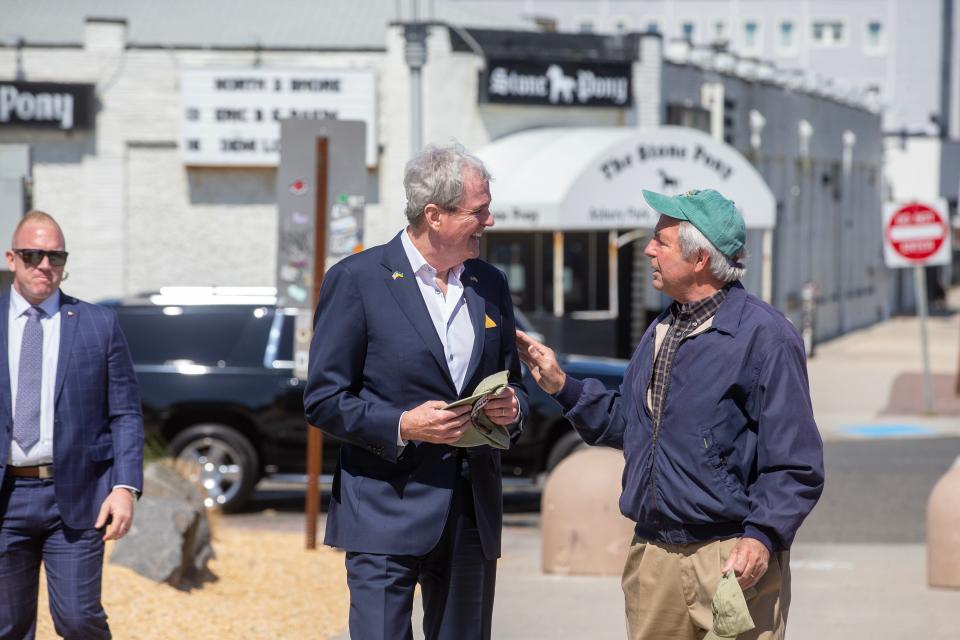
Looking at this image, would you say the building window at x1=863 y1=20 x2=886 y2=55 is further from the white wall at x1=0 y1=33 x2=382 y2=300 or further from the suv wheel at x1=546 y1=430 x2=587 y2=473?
the suv wheel at x1=546 y1=430 x2=587 y2=473

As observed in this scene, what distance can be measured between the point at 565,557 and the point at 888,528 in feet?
12.9

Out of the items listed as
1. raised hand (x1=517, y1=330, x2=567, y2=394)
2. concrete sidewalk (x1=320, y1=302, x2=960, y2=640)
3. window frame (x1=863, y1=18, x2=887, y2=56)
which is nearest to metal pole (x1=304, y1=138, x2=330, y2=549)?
concrete sidewalk (x1=320, y1=302, x2=960, y2=640)

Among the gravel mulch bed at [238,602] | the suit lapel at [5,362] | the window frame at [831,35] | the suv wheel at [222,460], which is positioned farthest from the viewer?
the window frame at [831,35]

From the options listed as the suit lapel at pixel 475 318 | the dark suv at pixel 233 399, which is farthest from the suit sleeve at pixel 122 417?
the dark suv at pixel 233 399

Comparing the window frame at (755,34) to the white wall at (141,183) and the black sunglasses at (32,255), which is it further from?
the black sunglasses at (32,255)

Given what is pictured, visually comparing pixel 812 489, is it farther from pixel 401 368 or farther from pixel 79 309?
pixel 79 309

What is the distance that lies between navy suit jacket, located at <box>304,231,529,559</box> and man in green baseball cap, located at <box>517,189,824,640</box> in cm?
44

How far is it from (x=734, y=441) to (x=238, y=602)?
4530 millimetres

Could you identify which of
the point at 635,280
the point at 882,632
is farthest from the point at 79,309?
the point at 635,280

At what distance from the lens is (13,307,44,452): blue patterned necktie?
17.1 ft

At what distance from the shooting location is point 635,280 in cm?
2520

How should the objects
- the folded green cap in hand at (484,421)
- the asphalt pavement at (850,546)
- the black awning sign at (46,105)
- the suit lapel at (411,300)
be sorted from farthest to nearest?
1. the black awning sign at (46,105)
2. the asphalt pavement at (850,546)
3. the suit lapel at (411,300)
4. the folded green cap in hand at (484,421)

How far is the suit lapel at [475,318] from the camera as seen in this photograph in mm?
4539

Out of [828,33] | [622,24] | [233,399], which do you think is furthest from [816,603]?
[828,33]
